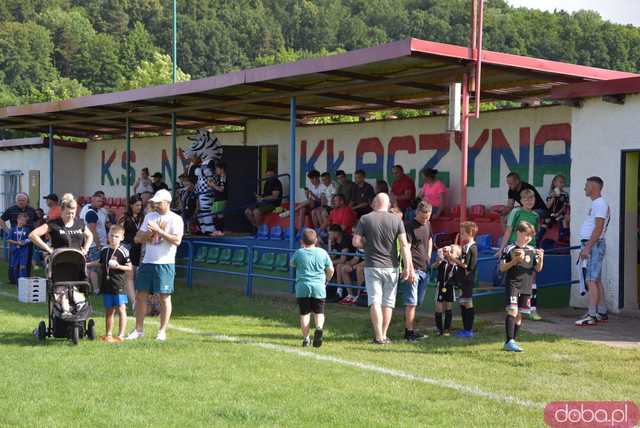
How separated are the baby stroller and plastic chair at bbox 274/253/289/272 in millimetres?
5825

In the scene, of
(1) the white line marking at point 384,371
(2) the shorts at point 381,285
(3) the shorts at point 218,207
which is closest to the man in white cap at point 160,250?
(1) the white line marking at point 384,371

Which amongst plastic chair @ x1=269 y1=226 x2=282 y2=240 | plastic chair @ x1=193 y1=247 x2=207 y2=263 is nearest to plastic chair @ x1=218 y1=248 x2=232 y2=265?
plastic chair @ x1=193 y1=247 x2=207 y2=263

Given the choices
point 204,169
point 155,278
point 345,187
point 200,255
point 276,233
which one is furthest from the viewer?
point 204,169

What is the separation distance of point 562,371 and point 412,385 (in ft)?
5.40

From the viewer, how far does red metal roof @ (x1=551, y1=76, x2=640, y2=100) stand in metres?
11.7

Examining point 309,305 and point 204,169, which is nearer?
point 309,305

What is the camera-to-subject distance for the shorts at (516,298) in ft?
31.7

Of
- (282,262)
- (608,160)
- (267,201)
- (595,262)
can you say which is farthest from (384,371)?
(267,201)

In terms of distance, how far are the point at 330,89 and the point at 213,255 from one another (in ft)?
15.4

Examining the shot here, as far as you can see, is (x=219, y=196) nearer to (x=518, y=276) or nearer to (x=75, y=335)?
(x=75, y=335)

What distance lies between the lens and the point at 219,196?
61.5 ft

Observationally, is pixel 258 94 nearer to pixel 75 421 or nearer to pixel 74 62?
pixel 75 421

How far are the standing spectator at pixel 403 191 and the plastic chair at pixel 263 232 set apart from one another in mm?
2562

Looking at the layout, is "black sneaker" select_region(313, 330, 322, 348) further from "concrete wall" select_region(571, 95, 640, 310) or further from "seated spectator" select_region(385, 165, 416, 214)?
"seated spectator" select_region(385, 165, 416, 214)
